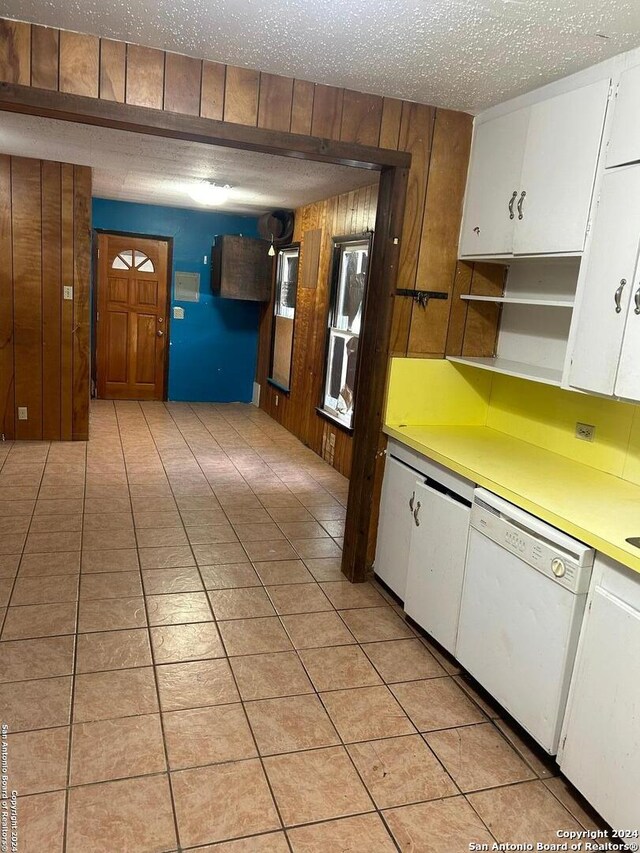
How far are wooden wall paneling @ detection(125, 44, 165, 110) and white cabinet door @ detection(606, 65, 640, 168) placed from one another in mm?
1696

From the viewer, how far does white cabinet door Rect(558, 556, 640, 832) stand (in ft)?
5.48

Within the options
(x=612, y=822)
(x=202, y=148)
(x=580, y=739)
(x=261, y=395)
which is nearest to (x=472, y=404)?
(x=580, y=739)

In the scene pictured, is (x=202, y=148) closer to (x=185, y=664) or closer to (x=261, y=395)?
(x=185, y=664)

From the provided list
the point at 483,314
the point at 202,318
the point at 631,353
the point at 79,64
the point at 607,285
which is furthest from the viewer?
the point at 202,318

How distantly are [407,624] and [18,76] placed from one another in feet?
9.11

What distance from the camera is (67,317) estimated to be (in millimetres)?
5242

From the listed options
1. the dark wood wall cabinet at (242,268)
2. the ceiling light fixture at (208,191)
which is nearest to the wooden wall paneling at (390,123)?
the ceiling light fixture at (208,191)

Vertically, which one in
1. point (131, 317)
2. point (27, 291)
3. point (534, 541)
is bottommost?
point (534, 541)

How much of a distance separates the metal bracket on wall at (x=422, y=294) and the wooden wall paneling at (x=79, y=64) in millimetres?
1550

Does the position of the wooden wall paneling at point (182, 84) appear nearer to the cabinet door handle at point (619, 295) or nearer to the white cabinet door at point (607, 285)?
the white cabinet door at point (607, 285)

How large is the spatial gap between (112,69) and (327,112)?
89 centimetres

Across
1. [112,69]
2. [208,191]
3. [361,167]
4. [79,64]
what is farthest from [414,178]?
[208,191]

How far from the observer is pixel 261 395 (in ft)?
25.1

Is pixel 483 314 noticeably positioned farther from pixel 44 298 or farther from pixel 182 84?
pixel 44 298
